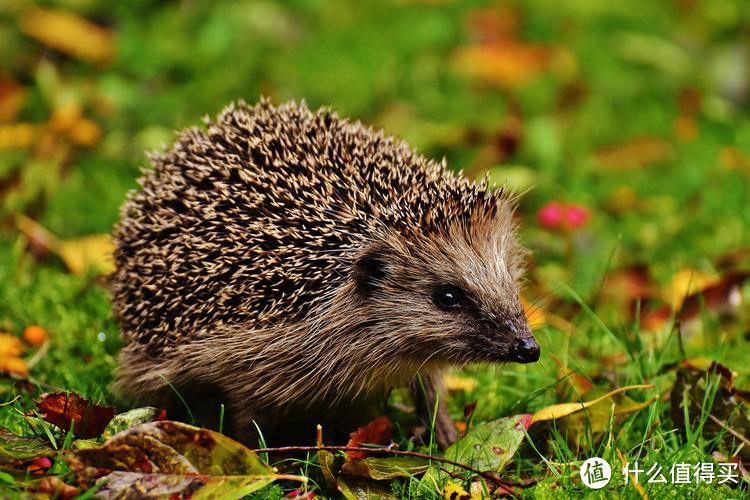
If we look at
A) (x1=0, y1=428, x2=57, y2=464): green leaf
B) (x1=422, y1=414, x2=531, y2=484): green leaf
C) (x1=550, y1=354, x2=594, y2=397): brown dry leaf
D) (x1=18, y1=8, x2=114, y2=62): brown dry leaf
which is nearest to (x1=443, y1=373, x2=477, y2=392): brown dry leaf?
(x1=550, y1=354, x2=594, y2=397): brown dry leaf

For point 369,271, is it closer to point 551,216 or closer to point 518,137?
point 551,216

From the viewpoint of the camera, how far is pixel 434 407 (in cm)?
462

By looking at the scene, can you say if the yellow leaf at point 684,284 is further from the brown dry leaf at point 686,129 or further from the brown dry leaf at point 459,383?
the brown dry leaf at point 686,129

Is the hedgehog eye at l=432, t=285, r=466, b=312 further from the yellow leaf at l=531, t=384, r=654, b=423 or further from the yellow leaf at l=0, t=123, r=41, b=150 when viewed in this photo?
the yellow leaf at l=0, t=123, r=41, b=150

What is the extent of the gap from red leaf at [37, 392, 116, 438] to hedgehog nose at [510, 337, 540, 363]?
5.69 ft

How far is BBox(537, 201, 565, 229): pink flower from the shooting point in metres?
6.59

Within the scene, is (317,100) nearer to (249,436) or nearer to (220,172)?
(220,172)

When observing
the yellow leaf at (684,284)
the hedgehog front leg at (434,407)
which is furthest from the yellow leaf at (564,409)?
the yellow leaf at (684,284)

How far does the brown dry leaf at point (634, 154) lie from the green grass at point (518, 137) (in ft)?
0.22

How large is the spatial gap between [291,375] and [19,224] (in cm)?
287

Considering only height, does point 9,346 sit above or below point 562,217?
below

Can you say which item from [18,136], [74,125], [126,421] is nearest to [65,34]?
[74,125]

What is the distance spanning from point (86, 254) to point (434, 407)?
275cm

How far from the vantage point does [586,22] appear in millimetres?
10117
